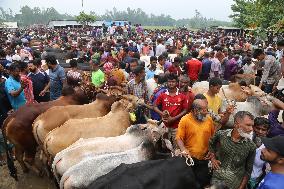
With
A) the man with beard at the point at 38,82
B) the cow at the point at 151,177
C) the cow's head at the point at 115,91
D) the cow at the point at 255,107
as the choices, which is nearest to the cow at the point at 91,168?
the cow at the point at 151,177

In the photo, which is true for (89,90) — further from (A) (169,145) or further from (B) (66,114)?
(A) (169,145)

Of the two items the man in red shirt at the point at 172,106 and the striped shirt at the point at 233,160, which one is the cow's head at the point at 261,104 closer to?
the man in red shirt at the point at 172,106

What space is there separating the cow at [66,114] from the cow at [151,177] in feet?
6.32

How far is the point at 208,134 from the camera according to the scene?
4484mm

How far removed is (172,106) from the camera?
18.2ft

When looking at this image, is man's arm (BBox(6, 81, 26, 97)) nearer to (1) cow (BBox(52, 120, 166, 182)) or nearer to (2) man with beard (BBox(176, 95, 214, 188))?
(1) cow (BBox(52, 120, 166, 182))

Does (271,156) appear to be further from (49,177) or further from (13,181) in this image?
(13,181)

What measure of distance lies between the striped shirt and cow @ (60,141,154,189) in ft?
3.53

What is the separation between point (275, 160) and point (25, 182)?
4.65 meters

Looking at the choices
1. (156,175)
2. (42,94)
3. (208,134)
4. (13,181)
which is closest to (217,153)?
(208,134)

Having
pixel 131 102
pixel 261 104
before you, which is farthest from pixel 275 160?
pixel 261 104

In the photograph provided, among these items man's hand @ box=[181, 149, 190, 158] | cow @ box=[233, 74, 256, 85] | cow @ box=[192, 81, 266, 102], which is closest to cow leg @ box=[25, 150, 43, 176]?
man's hand @ box=[181, 149, 190, 158]

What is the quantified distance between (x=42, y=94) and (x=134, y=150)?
3.98 metres

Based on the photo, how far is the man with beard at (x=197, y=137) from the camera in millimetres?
4418
